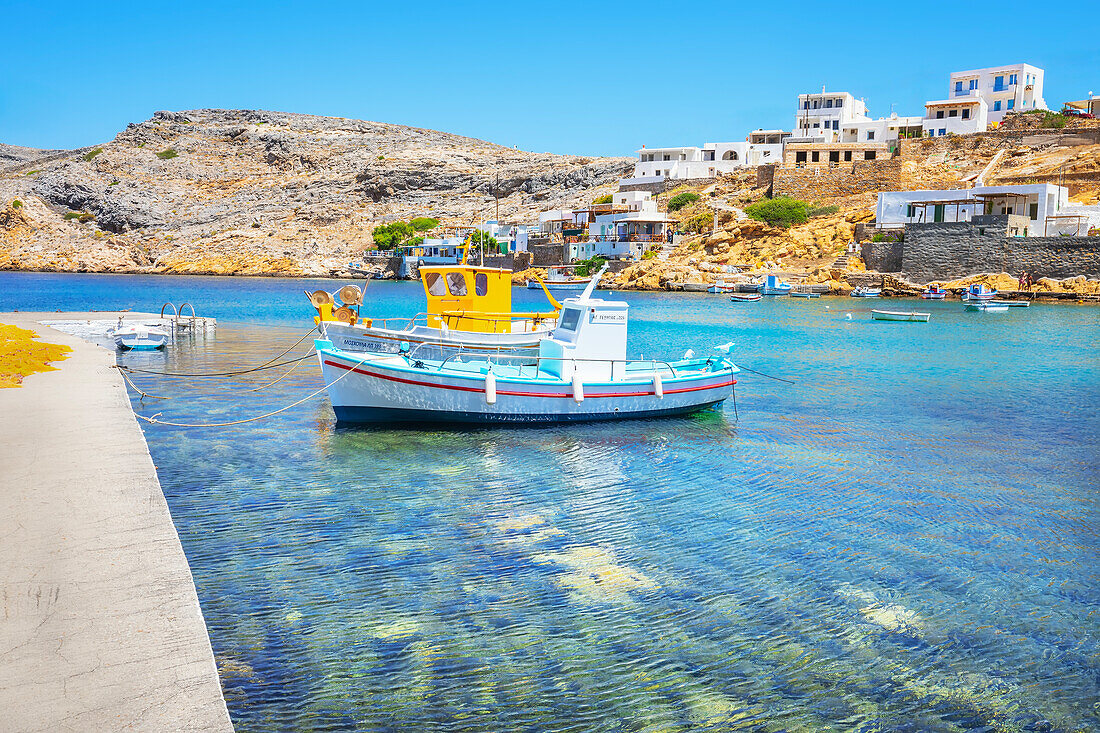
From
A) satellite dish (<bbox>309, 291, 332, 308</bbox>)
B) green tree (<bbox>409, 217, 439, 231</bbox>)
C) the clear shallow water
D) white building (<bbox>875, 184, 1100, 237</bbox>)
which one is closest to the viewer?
the clear shallow water

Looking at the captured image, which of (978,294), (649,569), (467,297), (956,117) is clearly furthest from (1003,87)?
(649,569)

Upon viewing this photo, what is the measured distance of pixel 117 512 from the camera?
7695mm

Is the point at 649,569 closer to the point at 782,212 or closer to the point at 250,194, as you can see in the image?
the point at 782,212

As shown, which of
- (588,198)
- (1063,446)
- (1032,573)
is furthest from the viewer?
(588,198)

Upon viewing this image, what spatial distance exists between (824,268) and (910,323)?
22.7 m

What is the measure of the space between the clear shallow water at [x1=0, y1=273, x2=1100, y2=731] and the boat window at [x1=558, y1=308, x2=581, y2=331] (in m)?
2.19

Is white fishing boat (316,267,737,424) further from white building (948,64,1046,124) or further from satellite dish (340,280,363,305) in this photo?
white building (948,64,1046,124)

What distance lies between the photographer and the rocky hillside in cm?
10450

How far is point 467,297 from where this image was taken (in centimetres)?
2042

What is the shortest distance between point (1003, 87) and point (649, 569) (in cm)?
8492

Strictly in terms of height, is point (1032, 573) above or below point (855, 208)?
below

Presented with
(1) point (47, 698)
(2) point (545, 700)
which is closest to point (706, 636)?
(2) point (545, 700)

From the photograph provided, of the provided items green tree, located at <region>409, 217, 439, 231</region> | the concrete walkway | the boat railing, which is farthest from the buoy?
green tree, located at <region>409, 217, 439, 231</region>

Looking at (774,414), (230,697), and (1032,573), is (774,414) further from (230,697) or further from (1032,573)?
(230,697)
